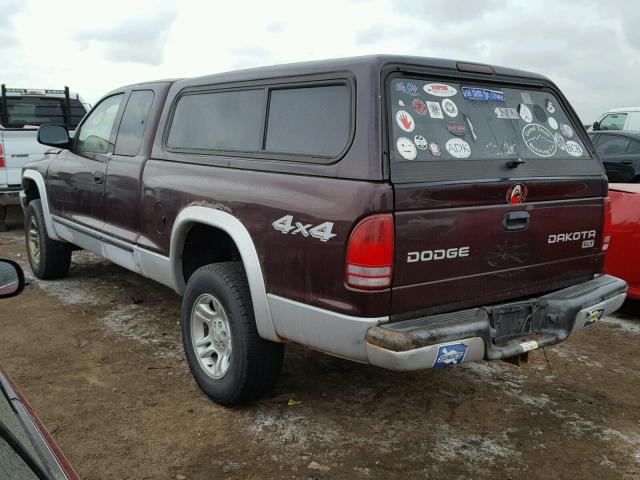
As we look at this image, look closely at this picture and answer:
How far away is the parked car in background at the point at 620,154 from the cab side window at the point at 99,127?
777 centimetres

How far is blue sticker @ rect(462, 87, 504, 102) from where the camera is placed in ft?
10.7

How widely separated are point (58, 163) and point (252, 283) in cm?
328

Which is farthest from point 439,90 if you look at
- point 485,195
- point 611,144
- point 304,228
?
point 611,144

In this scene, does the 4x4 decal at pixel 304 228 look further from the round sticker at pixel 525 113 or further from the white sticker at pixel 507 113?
the round sticker at pixel 525 113

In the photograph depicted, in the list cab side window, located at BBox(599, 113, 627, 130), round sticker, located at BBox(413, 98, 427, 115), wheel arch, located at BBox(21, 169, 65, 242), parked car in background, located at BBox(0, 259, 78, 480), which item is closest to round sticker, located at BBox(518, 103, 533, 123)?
round sticker, located at BBox(413, 98, 427, 115)

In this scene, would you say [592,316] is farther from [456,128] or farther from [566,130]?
[456,128]

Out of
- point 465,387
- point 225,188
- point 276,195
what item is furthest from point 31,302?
point 465,387

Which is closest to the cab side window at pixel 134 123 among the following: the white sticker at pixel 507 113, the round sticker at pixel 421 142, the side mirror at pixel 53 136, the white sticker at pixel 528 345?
the side mirror at pixel 53 136

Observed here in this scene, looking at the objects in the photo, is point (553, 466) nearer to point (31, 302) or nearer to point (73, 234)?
point (73, 234)

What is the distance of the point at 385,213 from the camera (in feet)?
8.75

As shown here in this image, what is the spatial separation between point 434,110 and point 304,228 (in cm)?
89

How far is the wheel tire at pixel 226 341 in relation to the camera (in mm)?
3291

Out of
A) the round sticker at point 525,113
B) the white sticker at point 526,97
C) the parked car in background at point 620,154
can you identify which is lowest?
the parked car in background at point 620,154

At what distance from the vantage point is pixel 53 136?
5395 millimetres
